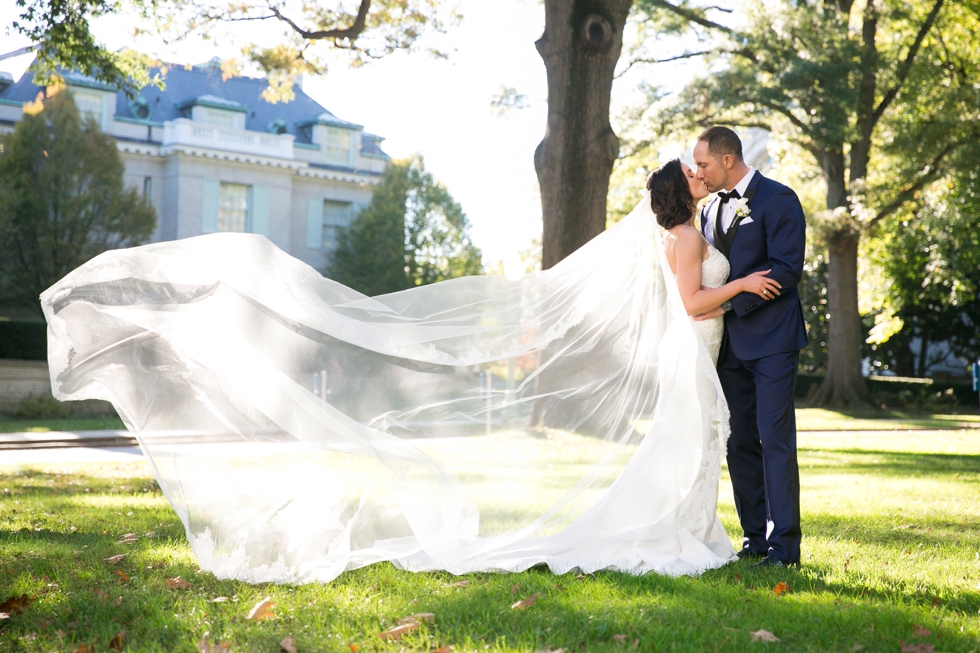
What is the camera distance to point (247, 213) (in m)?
33.2

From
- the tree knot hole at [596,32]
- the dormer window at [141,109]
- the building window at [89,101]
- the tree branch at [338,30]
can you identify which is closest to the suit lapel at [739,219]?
the tree knot hole at [596,32]

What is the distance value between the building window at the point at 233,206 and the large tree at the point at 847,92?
55.0 feet

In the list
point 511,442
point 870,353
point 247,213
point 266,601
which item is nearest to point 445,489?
point 511,442

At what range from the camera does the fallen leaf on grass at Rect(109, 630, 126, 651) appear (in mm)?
3752

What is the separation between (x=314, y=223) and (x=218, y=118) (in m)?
5.27

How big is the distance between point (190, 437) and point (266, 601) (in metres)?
1.26

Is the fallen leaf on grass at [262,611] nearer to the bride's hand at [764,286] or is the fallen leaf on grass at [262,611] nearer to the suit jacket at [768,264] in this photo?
the suit jacket at [768,264]

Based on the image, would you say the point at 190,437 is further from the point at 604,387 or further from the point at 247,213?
the point at 247,213

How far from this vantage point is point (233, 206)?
108 feet

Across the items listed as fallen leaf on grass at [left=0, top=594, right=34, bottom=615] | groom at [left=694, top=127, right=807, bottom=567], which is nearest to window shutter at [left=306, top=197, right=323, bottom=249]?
groom at [left=694, top=127, right=807, bottom=567]

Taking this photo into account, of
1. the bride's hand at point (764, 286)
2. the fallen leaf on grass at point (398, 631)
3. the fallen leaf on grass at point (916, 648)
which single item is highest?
the bride's hand at point (764, 286)

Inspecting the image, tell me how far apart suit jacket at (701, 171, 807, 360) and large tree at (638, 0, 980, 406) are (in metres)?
15.8

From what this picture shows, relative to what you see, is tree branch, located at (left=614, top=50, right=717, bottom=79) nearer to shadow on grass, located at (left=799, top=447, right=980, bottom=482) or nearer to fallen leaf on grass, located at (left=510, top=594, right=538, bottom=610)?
shadow on grass, located at (left=799, top=447, right=980, bottom=482)

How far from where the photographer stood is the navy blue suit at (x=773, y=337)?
17.0ft
